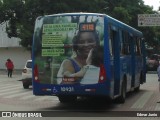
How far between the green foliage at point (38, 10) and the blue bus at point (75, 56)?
101 feet

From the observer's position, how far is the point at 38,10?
47.8 meters

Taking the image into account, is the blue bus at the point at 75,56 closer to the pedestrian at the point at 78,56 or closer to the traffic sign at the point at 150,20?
the pedestrian at the point at 78,56

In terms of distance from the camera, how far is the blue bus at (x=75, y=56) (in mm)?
14578

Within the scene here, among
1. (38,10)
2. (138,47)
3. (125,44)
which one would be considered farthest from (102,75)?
(38,10)

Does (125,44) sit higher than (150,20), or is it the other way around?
(150,20)

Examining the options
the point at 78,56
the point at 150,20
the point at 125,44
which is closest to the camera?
the point at 78,56

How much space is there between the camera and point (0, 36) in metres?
62.9

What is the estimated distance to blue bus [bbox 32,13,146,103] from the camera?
14578 millimetres

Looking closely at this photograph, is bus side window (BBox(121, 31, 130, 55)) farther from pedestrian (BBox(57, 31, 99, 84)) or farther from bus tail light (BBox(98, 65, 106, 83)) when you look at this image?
bus tail light (BBox(98, 65, 106, 83))

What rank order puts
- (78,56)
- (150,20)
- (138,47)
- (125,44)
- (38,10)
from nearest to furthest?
(78,56), (125,44), (138,47), (150,20), (38,10)

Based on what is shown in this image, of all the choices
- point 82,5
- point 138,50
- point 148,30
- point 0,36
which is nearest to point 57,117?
point 138,50

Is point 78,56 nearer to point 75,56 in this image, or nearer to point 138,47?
point 75,56

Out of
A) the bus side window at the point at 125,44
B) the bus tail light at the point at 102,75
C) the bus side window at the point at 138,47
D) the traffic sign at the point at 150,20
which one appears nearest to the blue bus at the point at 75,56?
the bus tail light at the point at 102,75

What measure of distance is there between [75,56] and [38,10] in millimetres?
33571
